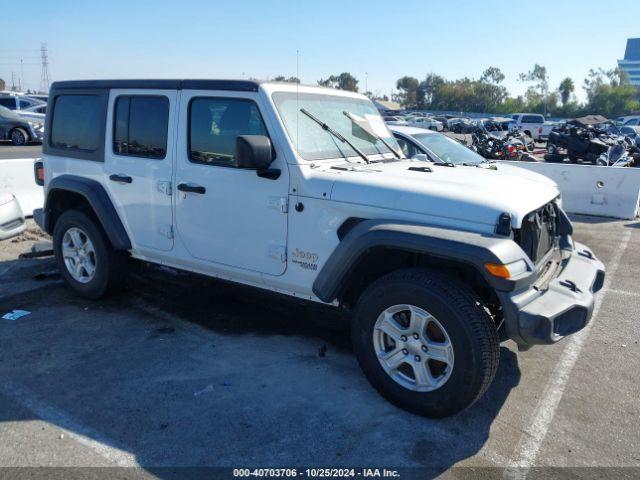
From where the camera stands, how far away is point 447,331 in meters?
3.15

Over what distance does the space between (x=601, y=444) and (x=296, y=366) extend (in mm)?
2012

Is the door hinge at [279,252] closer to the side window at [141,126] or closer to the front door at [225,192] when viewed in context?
the front door at [225,192]

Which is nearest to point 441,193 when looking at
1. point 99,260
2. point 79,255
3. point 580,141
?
point 99,260

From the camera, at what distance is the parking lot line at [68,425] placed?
9.76ft

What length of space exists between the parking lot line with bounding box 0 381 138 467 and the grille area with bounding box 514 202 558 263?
2.67 meters

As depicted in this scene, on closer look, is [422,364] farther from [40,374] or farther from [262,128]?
[40,374]

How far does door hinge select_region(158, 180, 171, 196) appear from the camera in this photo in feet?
14.5

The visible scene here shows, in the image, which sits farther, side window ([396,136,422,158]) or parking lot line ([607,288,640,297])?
side window ([396,136,422,158])

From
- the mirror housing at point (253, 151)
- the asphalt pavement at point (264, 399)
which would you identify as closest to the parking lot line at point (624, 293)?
the asphalt pavement at point (264, 399)

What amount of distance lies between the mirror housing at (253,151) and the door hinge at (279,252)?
0.59 m

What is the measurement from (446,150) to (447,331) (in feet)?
20.1

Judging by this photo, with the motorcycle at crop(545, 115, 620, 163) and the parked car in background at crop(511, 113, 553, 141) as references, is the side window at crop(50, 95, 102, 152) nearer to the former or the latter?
the motorcycle at crop(545, 115, 620, 163)

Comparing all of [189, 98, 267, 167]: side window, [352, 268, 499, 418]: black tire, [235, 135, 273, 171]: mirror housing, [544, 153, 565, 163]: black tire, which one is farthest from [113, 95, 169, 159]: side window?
[544, 153, 565, 163]: black tire

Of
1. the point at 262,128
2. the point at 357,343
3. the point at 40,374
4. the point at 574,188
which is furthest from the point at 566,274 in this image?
the point at 574,188
